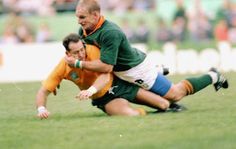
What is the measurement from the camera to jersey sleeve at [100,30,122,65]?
9.13 m

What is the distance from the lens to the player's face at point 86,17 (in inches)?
359

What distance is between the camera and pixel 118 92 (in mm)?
9711

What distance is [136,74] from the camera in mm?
9672

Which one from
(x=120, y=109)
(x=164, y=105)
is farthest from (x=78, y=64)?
(x=164, y=105)

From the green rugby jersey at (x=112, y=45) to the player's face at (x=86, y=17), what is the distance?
125 mm

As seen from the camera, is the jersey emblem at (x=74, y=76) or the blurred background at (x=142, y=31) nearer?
the jersey emblem at (x=74, y=76)

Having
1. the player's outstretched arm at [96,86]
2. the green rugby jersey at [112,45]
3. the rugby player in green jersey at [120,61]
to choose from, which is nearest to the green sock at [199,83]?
the rugby player in green jersey at [120,61]

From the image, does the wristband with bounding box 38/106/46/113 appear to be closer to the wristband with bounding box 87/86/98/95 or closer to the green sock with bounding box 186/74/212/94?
the wristband with bounding box 87/86/98/95

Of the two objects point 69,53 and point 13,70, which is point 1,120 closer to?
point 69,53

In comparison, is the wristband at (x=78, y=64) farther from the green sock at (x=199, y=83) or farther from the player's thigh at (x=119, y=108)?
the green sock at (x=199, y=83)

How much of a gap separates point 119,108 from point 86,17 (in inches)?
48.0

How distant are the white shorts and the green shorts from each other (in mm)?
74

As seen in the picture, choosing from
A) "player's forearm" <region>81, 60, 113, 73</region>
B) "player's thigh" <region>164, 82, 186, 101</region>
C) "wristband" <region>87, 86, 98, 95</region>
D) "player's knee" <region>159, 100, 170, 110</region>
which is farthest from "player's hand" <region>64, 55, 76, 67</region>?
"player's thigh" <region>164, 82, 186, 101</region>

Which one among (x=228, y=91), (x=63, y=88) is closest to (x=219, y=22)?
(x=63, y=88)
